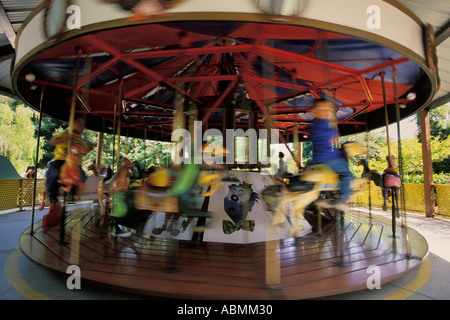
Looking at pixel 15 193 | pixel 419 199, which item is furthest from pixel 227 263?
pixel 419 199

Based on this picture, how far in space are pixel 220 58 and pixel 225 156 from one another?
180 centimetres

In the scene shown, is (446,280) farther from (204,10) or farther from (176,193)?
(204,10)

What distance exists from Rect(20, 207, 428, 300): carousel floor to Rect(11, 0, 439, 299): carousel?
2 cm

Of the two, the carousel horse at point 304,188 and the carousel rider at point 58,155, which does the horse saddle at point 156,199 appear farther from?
the carousel rider at point 58,155

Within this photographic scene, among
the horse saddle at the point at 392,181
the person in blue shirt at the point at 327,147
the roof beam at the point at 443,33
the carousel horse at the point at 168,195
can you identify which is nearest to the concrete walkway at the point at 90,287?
the carousel horse at the point at 168,195

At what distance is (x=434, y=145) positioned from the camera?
1455 cm

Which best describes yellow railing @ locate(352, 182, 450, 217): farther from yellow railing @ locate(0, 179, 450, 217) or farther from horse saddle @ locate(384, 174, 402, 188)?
horse saddle @ locate(384, 174, 402, 188)

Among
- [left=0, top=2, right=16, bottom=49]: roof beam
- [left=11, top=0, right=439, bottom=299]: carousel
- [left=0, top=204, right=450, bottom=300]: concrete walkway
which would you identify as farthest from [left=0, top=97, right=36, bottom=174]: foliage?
[left=0, top=204, right=450, bottom=300]: concrete walkway

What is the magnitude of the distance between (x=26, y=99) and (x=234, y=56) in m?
3.66

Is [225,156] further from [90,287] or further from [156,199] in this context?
[90,287]

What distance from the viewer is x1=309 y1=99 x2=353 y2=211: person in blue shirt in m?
2.46

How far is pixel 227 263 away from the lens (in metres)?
2.78

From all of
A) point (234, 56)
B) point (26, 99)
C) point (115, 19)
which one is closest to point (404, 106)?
point (234, 56)
